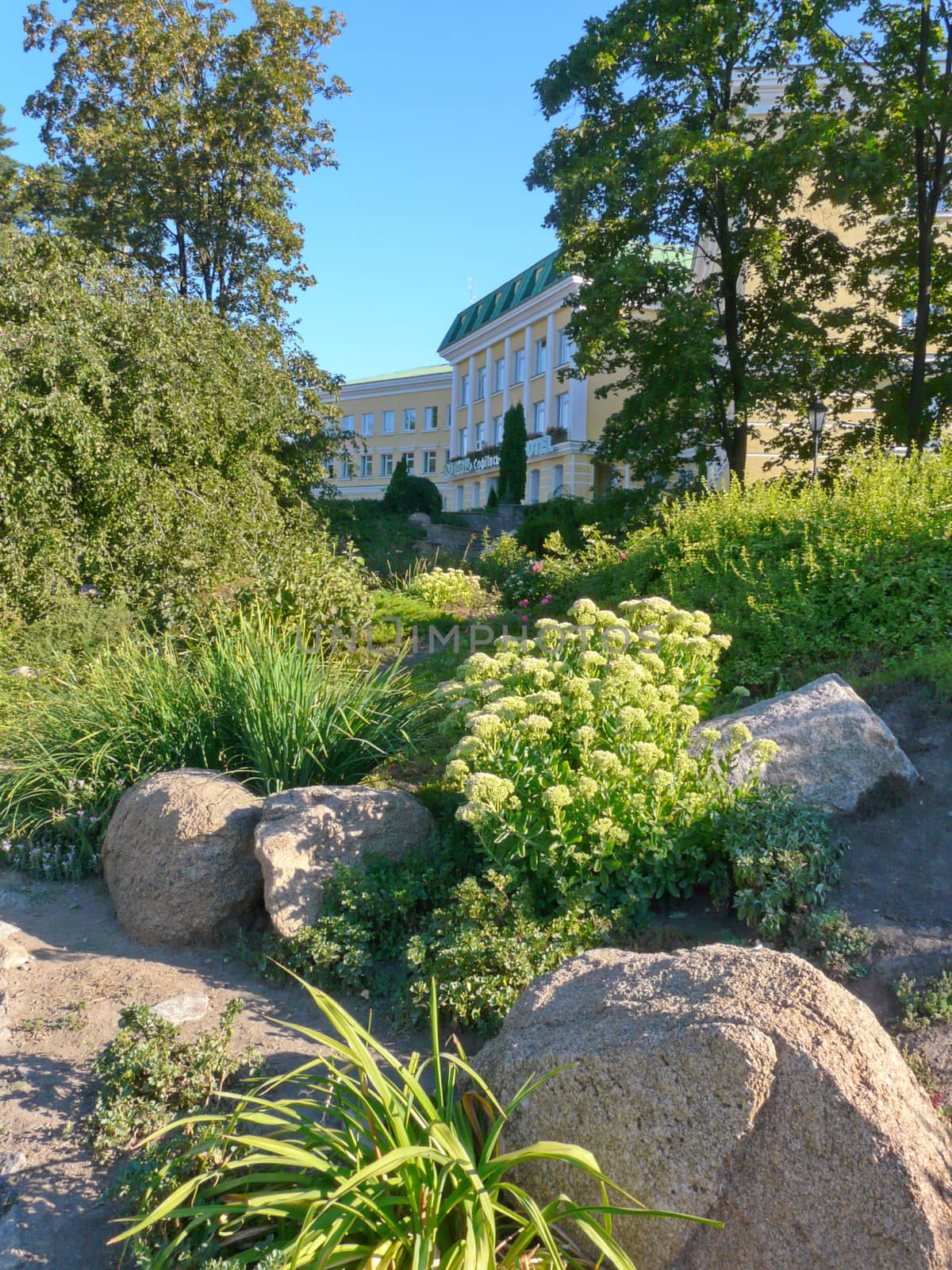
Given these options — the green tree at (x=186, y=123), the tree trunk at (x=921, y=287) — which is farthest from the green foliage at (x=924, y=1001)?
the green tree at (x=186, y=123)

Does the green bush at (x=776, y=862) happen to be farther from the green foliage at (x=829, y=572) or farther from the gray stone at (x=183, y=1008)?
the green foliage at (x=829, y=572)

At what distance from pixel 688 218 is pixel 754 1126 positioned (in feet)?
Answer: 54.9

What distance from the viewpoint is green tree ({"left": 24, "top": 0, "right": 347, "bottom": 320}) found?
17688 millimetres

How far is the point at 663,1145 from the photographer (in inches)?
94.7

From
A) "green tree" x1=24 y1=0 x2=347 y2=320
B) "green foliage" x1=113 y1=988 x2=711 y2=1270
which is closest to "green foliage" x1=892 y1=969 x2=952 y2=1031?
"green foliage" x1=113 y1=988 x2=711 y2=1270

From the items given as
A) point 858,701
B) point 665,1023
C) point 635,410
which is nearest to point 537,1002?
point 665,1023

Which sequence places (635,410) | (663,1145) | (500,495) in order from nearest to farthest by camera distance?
(663,1145), (635,410), (500,495)

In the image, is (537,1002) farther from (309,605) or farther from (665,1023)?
(309,605)

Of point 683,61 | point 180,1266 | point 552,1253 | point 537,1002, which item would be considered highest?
point 683,61

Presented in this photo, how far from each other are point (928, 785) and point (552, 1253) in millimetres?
3151

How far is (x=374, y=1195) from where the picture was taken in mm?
2279

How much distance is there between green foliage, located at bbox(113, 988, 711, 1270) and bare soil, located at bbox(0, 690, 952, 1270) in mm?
354

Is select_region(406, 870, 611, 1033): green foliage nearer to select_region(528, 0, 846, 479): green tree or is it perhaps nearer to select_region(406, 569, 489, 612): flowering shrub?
select_region(406, 569, 489, 612): flowering shrub

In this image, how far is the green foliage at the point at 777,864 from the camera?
373 cm
